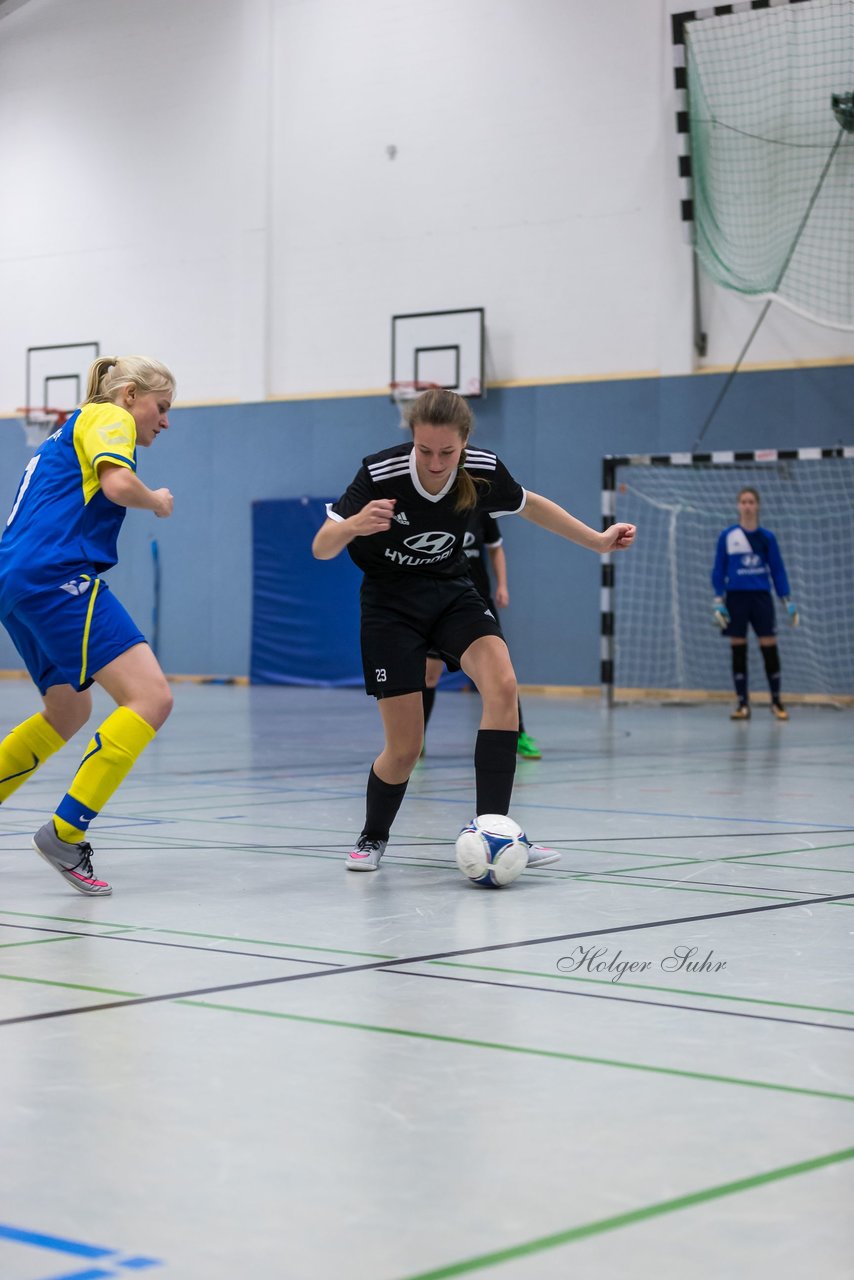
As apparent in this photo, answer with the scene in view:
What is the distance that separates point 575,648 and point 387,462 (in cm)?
1416

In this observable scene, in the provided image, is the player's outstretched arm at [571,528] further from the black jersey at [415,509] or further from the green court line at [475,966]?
the green court line at [475,966]

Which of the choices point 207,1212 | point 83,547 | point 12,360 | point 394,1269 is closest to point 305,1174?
point 207,1212

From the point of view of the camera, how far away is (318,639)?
21.4 meters

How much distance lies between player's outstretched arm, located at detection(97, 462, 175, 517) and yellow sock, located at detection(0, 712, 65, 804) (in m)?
0.88

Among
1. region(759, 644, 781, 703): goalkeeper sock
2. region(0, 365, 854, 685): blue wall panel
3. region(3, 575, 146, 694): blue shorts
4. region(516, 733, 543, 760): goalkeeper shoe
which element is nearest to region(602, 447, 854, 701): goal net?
region(0, 365, 854, 685): blue wall panel

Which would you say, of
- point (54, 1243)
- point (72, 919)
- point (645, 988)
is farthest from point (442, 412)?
point (54, 1243)

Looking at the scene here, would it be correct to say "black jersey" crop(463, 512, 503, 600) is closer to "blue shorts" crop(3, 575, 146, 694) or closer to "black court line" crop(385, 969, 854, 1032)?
"blue shorts" crop(3, 575, 146, 694)

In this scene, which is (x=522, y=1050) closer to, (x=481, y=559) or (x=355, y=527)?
(x=355, y=527)

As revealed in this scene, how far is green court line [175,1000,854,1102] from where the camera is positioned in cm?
287

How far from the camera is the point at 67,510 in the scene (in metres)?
5.23

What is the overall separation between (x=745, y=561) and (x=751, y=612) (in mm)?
494

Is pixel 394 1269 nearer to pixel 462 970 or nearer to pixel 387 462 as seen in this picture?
pixel 462 970

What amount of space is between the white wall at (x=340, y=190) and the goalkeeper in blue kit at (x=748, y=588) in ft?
11.1

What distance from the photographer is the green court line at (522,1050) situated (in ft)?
9.41
